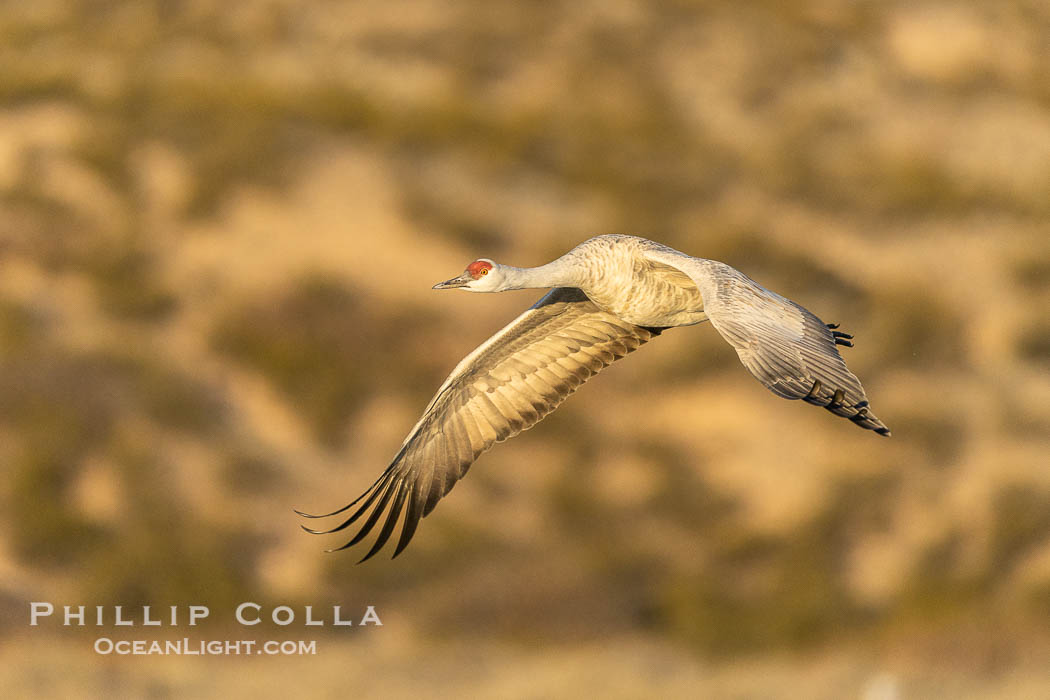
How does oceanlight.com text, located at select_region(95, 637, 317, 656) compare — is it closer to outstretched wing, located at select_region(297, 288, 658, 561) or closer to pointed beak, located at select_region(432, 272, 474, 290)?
outstretched wing, located at select_region(297, 288, 658, 561)

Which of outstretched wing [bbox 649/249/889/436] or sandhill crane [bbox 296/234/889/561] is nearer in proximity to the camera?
outstretched wing [bbox 649/249/889/436]

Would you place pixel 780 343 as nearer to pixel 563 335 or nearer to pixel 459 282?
pixel 459 282

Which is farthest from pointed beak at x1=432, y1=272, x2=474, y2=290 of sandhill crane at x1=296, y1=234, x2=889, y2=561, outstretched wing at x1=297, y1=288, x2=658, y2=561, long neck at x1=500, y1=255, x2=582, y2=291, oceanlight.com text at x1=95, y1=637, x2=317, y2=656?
oceanlight.com text at x1=95, y1=637, x2=317, y2=656

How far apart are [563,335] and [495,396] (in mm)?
654

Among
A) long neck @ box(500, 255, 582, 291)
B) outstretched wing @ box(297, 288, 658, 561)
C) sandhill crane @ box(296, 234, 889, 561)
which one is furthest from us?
outstretched wing @ box(297, 288, 658, 561)

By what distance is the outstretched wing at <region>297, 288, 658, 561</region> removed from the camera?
900 cm

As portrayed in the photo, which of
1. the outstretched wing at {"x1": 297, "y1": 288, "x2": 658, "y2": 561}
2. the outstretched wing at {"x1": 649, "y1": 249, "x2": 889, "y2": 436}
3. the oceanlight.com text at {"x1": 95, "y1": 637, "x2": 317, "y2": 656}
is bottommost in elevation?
the outstretched wing at {"x1": 649, "y1": 249, "x2": 889, "y2": 436}

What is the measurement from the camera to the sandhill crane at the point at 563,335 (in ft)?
25.0

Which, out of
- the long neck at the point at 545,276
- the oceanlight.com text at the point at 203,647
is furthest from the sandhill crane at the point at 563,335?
the oceanlight.com text at the point at 203,647

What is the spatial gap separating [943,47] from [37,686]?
81.3 feet

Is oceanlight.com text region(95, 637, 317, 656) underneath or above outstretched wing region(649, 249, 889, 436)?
above

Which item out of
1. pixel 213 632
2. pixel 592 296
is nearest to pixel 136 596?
pixel 213 632

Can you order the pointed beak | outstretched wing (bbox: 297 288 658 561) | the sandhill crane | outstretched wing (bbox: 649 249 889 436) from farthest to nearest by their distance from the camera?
outstretched wing (bbox: 297 288 658 561)
the pointed beak
the sandhill crane
outstretched wing (bbox: 649 249 889 436)

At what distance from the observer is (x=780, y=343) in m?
7.29
